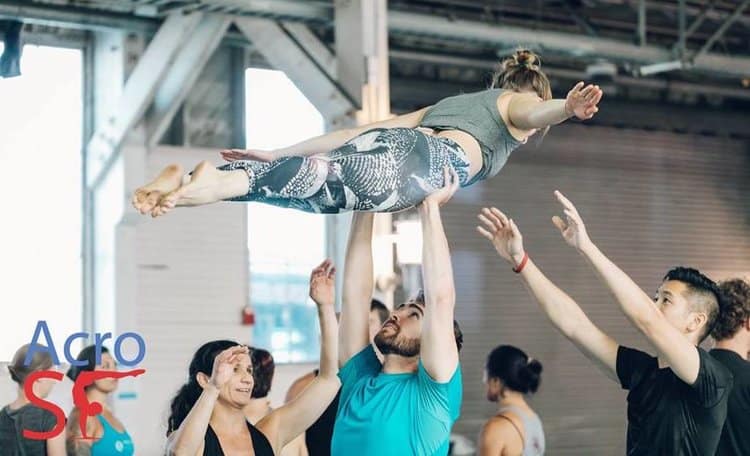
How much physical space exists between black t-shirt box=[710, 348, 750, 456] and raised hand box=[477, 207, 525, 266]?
2.62 ft

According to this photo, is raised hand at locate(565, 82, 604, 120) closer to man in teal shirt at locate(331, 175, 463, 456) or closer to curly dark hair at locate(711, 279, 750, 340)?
man in teal shirt at locate(331, 175, 463, 456)

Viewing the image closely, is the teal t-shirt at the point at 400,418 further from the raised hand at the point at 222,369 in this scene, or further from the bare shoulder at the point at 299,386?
the bare shoulder at the point at 299,386

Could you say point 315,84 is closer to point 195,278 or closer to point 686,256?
point 195,278

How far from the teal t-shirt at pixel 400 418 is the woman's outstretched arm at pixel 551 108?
0.76 meters

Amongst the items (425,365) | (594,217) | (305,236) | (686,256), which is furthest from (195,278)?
(425,365)

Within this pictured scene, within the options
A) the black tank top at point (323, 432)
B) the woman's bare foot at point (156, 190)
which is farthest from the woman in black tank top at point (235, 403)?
the woman's bare foot at point (156, 190)

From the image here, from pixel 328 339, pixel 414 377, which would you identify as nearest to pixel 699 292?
pixel 414 377

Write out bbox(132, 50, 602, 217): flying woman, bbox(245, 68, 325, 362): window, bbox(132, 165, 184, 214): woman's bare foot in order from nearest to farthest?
bbox(132, 165, 184, 214): woman's bare foot < bbox(132, 50, 602, 217): flying woman < bbox(245, 68, 325, 362): window

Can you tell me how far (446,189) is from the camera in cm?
369

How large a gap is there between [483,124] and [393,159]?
0.43 m

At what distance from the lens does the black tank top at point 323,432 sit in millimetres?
4789

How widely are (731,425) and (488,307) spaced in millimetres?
6734

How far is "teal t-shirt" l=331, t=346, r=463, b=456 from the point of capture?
3732mm

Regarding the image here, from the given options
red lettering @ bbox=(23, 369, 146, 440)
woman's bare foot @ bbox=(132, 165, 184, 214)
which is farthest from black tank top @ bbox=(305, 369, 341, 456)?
woman's bare foot @ bbox=(132, 165, 184, 214)
